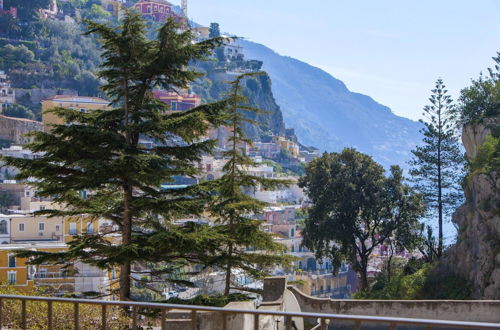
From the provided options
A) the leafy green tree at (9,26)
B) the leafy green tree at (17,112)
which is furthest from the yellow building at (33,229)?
the leafy green tree at (9,26)

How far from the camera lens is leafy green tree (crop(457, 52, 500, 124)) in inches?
902

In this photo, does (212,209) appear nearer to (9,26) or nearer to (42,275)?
(42,275)

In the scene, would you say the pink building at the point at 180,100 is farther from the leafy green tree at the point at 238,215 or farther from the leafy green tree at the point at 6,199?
the leafy green tree at the point at 238,215

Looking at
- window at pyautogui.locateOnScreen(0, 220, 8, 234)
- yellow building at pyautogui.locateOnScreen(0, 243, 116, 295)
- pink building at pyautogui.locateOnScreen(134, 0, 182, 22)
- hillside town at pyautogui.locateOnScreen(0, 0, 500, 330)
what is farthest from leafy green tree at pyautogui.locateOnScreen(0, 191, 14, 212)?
pink building at pyautogui.locateOnScreen(134, 0, 182, 22)

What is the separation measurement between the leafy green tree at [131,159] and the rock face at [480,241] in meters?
9.01

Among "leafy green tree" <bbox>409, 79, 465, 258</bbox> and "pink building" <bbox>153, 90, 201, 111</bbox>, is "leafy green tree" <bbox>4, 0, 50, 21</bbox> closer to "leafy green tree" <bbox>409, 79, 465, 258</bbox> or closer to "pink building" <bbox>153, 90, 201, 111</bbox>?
"pink building" <bbox>153, 90, 201, 111</bbox>

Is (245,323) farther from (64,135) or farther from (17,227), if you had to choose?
(17,227)

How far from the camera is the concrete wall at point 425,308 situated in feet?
33.8

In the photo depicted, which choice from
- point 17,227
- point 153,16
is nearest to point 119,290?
point 17,227

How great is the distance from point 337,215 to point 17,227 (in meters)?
41.4

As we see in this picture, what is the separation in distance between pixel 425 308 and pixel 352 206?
556 inches

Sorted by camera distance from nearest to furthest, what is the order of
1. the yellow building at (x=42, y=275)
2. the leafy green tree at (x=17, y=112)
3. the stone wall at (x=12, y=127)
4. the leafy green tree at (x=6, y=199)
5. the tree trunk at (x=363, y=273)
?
1. the tree trunk at (x=363, y=273)
2. the yellow building at (x=42, y=275)
3. the leafy green tree at (x=6, y=199)
4. the stone wall at (x=12, y=127)
5. the leafy green tree at (x=17, y=112)

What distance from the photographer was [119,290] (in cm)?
1062

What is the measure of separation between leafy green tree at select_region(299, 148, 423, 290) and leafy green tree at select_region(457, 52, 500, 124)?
323cm
